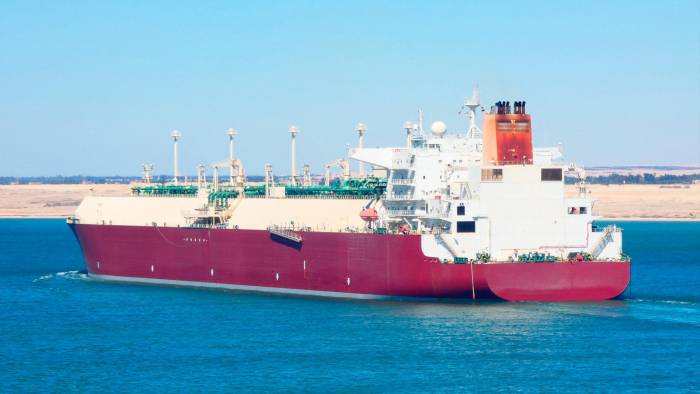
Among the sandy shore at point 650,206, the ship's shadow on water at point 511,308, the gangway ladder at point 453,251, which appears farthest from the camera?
the sandy shore at point 650,206

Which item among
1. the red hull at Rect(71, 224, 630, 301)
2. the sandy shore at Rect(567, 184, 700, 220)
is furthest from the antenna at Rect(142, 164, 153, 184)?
the sandy shore at Rect(567, 184, 700, 220)

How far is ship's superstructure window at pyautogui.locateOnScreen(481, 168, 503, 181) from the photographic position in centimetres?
5519

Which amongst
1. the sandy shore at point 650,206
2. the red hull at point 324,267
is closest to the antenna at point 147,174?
the red hull at point 324,267

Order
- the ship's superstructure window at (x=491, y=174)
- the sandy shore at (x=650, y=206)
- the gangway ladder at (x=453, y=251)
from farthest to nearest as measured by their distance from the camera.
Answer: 1. the sandy shore at (x=650, y=206)
2. the ship's superstructure window at (x=491, y=174)
3. the gangway ladder at (x=453, y=251)

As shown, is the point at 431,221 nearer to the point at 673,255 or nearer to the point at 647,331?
the point at 647,331

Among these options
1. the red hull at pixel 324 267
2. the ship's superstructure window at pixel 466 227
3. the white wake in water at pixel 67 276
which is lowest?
the white wake in water at pixel 67 276

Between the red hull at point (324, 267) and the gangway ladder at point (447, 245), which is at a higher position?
the gangway ladder at point (447, 245)

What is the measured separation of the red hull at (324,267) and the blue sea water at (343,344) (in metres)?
0.93

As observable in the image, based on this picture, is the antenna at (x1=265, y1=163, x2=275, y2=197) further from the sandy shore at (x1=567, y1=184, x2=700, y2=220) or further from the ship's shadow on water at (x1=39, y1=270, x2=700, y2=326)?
the sandy shore at (x1=567, y1=184, x2=700, y2=220)

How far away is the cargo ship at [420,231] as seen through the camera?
5444 cm

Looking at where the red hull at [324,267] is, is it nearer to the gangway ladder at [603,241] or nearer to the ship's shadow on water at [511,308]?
the ship's shadow on water at [511,308]

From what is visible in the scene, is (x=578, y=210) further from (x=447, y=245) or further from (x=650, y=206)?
(x=650, y=206)

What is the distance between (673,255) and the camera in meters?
88.8

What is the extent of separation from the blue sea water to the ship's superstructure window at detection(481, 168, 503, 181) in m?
5.33
